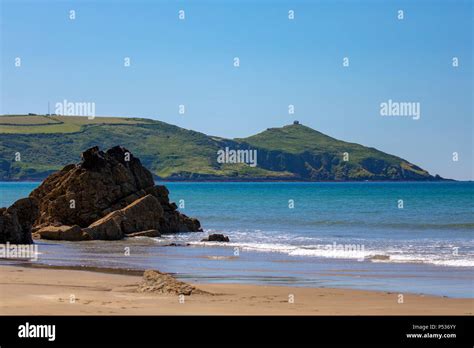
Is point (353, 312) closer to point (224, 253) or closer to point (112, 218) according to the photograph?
point (224, 253)

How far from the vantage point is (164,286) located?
22.1 metres

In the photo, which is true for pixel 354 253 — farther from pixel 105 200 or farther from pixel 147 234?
pixel 105 200

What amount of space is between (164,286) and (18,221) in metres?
20.1

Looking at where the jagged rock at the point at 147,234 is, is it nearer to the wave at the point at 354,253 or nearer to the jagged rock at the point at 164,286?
the wave at the point at 354,253

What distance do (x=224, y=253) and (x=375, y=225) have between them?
30.0 m

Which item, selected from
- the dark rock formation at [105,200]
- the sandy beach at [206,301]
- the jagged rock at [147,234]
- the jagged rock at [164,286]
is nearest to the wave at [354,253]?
the jagged rock at [147,234]

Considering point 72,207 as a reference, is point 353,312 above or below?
below

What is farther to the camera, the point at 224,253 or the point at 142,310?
the point at 224,253

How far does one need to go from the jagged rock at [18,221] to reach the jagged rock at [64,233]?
137 inches

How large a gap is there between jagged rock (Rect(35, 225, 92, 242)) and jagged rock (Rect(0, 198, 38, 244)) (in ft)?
11.4

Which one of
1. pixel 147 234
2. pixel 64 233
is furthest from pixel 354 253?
pixel 64 233
